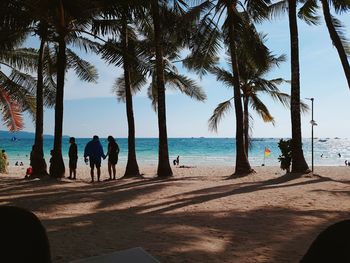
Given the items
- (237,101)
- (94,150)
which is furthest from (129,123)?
(237,101)

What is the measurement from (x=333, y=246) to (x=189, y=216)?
504cm

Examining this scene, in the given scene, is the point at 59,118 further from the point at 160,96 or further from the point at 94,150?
the point at 160,96

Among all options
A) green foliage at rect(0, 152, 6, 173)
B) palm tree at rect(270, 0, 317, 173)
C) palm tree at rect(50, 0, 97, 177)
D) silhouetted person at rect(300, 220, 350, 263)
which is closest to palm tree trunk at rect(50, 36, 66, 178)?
palm tree at rect(50, 0, 97, 177)

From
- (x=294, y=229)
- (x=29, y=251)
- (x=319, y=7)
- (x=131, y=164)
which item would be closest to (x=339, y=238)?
(x=29, y=251)

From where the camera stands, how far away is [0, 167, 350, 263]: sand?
16.0ft

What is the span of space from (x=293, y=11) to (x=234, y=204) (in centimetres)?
791

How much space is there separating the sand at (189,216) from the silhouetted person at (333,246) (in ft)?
7.52

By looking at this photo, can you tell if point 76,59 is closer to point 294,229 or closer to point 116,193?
point 116,193

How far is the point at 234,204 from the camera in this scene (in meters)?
8.38

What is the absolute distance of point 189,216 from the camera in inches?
280

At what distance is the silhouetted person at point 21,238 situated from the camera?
7.88 feet

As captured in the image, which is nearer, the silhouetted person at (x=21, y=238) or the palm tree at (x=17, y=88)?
the silhouetted person at (x=21, y=238)

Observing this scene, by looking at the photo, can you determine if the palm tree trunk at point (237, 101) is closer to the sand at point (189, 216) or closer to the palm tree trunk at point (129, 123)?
the sand at point (189, 216)

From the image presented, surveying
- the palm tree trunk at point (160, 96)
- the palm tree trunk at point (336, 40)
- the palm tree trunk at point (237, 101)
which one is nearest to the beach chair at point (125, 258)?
the palm tree trunk at point (160, 96)
